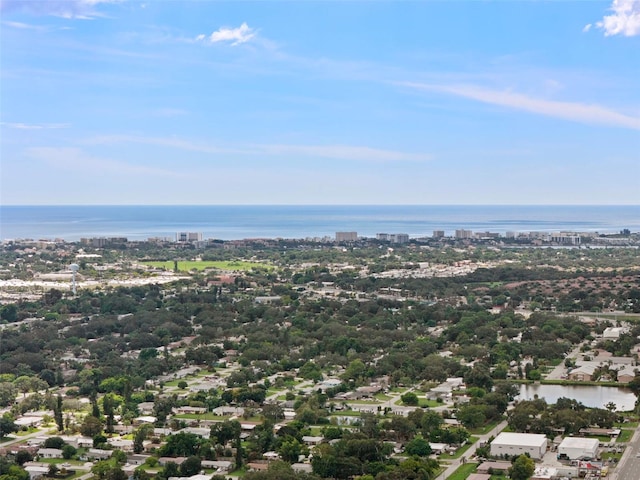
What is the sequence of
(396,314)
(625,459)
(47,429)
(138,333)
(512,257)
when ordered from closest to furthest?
(625,459) < (47,429) < (138,333) < (396,314) < (512,257)

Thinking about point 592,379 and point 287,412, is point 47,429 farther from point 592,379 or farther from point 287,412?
point 592,379

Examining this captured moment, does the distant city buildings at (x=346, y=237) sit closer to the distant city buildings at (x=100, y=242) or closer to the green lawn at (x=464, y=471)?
the distant city buildings at (x=100, y=242)

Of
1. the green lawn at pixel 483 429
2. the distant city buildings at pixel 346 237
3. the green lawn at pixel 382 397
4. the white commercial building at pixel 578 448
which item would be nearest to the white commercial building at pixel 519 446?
the white commercial building at pixel 578 448

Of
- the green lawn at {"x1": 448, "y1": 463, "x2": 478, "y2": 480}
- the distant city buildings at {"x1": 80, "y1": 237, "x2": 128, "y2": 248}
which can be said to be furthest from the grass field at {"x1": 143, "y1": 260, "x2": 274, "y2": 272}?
the green lawn at {"x1": 448, "y1": 463, "x2": 478, "y2": 480}

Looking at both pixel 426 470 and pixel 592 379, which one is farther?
pixel 592 379

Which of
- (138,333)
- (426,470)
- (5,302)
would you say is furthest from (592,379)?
(5,302)
